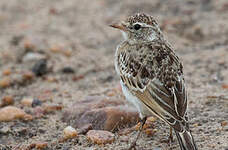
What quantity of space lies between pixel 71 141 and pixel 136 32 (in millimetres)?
1594

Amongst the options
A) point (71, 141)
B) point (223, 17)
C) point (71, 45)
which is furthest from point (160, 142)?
point (223, 17)

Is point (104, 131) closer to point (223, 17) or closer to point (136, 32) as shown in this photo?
point (136, 32)

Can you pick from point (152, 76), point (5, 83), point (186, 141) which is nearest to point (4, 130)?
point (5, 83)

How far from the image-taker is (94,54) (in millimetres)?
8859

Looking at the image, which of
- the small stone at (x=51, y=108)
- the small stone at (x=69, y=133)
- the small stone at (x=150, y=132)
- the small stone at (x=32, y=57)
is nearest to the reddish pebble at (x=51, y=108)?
the small stone at (x=51, y=108)

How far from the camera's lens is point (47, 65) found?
8297 millimetres

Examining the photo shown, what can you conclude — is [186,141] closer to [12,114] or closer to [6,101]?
[12,114]

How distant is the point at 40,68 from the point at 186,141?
418 centimetres

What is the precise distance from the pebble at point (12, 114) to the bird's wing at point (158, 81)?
1671 millimetres

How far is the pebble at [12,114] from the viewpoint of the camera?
242 inches

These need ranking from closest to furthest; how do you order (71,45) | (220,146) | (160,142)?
(220,146), (160,142), (71,45)

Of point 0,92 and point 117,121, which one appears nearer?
point 117,121

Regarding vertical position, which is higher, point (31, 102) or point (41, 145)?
point (31, 102)

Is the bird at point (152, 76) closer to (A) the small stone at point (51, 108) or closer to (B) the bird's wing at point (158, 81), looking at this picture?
(B) the bird's wing at point (158, 81)
